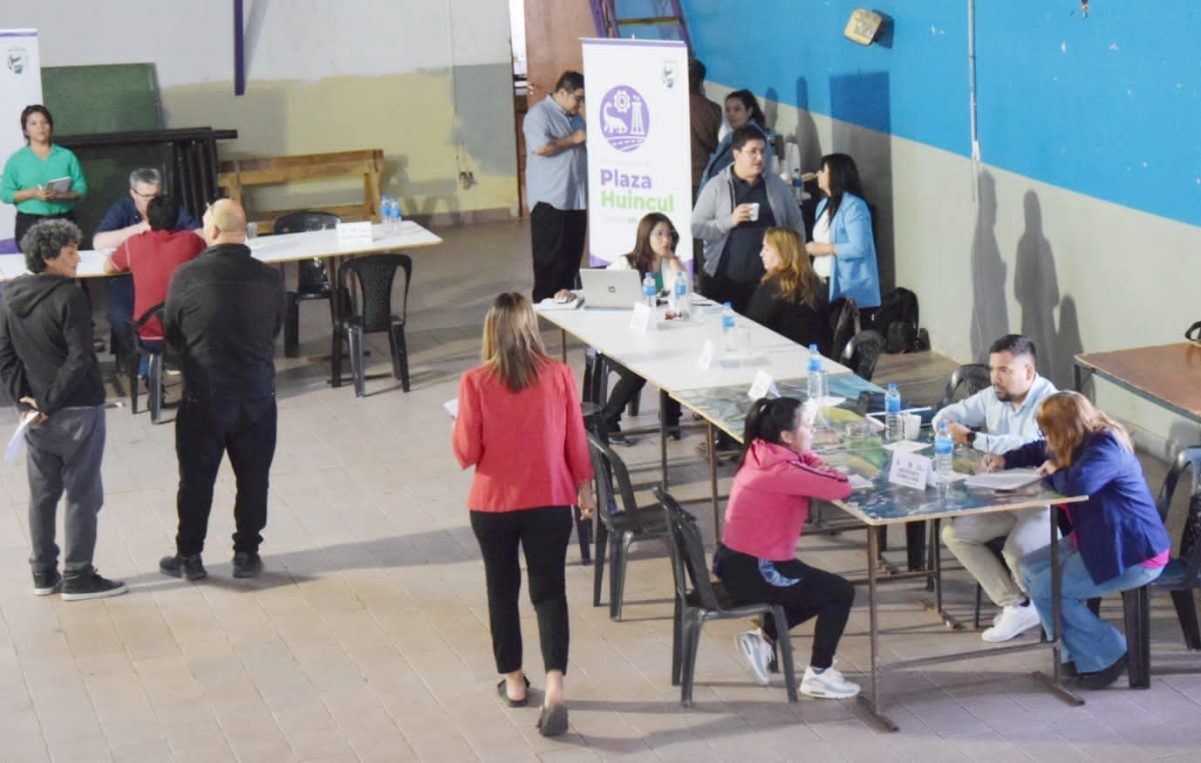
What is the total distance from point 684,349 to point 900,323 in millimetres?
2938

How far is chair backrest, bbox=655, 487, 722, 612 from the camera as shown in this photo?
18.4 feet

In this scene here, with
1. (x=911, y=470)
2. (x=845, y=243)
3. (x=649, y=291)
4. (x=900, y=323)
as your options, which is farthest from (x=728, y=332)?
(x=900, y=323)

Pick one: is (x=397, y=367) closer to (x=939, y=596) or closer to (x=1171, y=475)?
(x=939, y=596)

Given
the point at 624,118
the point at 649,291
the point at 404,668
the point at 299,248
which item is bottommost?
the point at 404,668

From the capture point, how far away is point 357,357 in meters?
10.0

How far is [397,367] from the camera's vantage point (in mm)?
10188

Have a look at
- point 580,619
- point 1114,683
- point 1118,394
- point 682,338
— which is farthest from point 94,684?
point 1118,394

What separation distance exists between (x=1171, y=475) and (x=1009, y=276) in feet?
11.3

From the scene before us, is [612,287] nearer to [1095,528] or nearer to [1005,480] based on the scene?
[1005,480]

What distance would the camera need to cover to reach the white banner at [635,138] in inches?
388

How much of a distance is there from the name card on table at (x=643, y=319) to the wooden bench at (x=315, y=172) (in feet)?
22.5

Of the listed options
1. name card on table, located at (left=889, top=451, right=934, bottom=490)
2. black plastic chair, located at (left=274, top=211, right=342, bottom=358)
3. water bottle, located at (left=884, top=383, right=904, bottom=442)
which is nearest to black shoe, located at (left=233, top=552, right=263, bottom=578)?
water bottle, located at (left=884, top=383, right=904, bottom=442)

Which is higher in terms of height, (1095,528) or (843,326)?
(843,326)

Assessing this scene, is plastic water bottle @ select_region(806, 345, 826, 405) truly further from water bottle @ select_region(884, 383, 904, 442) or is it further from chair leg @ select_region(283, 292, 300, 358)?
chair leg @ select_region(283, 292, 300, 358)
